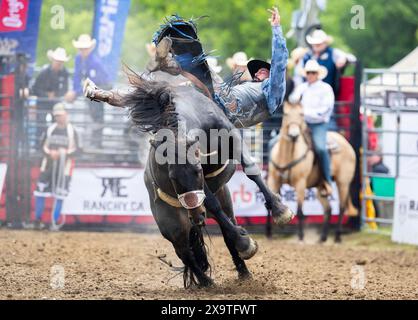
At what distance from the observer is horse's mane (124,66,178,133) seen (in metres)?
5.87

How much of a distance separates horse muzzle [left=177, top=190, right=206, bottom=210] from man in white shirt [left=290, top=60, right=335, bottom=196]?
19.6 ft

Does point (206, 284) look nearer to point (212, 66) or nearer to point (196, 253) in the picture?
point (196, 253)

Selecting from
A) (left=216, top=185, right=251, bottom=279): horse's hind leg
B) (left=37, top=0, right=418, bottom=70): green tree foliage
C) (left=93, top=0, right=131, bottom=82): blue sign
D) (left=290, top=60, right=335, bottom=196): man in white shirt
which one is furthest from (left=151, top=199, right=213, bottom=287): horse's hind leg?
(left=37, top=0, right=418, bottom=70): green tree foliage

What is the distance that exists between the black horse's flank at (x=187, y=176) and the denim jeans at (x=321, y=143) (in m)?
5.38

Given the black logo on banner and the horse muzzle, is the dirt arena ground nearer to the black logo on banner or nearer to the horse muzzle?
the black logo on banner

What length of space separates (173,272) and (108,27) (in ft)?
19.4

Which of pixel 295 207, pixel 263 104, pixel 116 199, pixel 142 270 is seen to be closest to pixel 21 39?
pixel 116 199

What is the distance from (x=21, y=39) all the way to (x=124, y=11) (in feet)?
5.06

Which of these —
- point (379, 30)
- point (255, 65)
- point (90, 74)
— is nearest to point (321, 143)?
point (90, 74)

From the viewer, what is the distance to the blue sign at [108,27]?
12719mm

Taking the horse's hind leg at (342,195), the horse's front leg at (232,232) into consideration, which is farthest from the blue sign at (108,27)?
the horse's front leg at (232,232)

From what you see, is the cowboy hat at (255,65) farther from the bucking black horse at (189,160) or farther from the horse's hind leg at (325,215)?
the horse's hind leg at (325,215)
